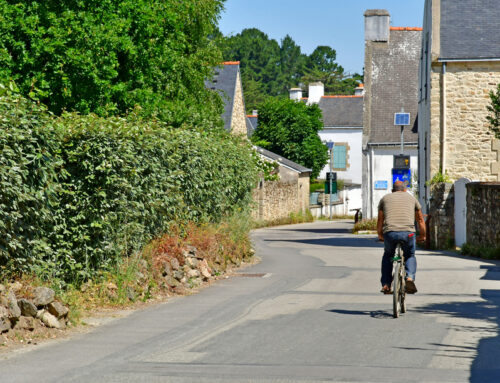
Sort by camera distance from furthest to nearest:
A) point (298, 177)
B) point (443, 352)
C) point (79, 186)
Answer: point (298, 177), point (79, 186), point (443, 352)

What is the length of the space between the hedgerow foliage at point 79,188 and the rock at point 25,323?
72 centimetres

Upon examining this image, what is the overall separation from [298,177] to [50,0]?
34.2 meters

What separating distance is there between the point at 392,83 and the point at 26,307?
37027mm

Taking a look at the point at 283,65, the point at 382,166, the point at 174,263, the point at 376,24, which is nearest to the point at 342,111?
the point at 376,24

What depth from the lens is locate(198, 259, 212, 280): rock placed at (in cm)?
1444

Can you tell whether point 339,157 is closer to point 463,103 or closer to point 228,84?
point 228,84

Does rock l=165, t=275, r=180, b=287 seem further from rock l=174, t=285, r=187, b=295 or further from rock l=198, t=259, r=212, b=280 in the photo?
rock l=198, t=259, r=212, b=280

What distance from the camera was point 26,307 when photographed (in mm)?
8727

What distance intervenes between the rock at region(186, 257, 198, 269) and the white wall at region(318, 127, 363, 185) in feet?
188

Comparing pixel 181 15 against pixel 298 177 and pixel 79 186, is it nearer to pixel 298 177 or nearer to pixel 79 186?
pixel 79 186

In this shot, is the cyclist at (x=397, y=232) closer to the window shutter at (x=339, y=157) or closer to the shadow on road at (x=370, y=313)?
the shadow on road at (x=370, y=313)

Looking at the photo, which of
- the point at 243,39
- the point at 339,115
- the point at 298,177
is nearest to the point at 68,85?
the point at 298,177

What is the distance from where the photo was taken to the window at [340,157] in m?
71.2

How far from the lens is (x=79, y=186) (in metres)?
10.8
